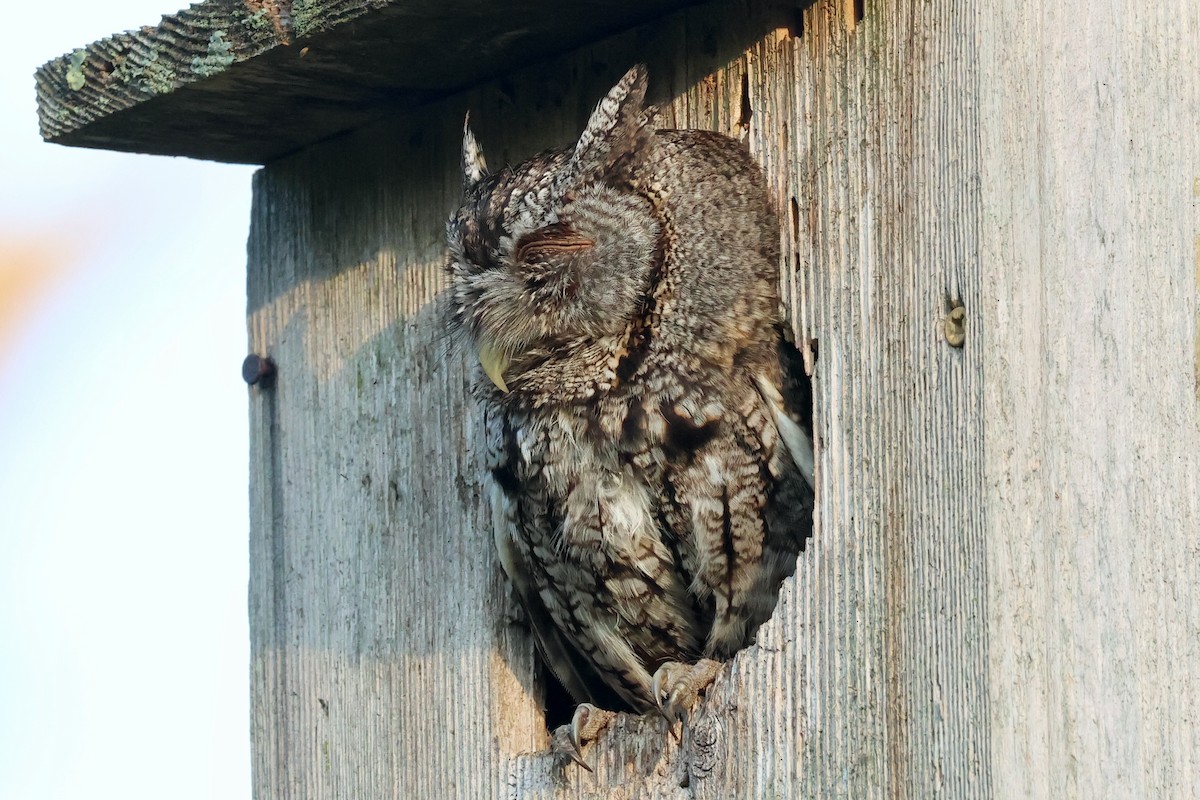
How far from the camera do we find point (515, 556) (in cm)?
270

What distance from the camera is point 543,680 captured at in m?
2.75

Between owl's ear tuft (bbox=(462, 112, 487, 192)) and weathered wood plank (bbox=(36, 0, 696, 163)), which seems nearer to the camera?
weathered wood plank (bbox=(36, 0, 696, 163))

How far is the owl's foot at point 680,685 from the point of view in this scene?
2.36 m

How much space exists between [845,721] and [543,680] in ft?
2.60

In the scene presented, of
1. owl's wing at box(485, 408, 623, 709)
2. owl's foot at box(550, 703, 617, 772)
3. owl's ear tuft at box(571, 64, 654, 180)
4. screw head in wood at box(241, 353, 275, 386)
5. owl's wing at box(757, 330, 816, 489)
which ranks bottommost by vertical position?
owl's foot at box(550, 703, 617, 772)

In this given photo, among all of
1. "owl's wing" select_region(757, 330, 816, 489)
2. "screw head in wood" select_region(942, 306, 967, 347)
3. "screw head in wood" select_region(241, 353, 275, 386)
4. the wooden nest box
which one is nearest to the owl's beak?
the wooden nest box

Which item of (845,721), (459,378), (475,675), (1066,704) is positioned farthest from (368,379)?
(1066,704)

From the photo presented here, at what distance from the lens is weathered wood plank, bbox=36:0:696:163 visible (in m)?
2.43

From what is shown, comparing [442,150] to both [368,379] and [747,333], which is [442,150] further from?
[747,333]

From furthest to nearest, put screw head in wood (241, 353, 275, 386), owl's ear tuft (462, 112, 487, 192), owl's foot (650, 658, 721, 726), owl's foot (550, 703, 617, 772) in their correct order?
screw head in wood (241, 353, 275, 386)
owl's ear tuft (462, 112, 487, 192)
owl's foot (550, 703, 617, 772)
owl's foot (650, 658, 721, 726)

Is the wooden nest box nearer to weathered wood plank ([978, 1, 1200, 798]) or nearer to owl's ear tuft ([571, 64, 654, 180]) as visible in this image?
weathered wood plank ([978, 1, 1200, 798])

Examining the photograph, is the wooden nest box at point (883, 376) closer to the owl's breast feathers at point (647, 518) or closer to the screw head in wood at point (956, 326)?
the screw head in wood at point (956, 326)

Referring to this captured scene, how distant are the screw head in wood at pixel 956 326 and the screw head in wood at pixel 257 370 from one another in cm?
154

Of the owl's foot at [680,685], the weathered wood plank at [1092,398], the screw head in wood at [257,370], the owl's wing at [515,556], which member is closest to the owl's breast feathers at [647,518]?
the owl's wing at [515,556]
